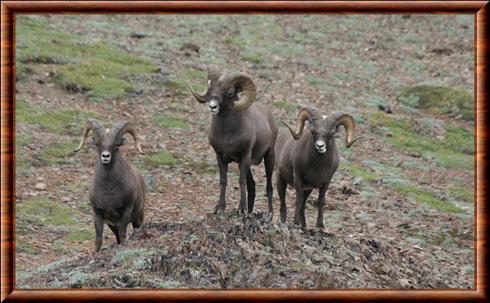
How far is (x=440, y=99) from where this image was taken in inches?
1298

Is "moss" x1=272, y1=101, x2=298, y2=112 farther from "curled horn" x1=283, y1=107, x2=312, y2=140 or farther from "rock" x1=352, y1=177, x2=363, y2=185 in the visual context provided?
"curled horn" x1=283, y1=107, x2=312, y2=140

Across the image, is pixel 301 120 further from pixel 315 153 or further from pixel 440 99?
pixel 440 99

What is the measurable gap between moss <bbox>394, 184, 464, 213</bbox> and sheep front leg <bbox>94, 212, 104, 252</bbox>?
10.5m

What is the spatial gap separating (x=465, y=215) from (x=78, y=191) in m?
9.80

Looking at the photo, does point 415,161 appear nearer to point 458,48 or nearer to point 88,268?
point 458,48

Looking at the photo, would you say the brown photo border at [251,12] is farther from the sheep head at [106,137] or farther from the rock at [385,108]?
the rock at [385,108]

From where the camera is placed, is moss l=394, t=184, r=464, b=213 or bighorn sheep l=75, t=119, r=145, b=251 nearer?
bighorn sheep l=75, t=119, r=145, b=251

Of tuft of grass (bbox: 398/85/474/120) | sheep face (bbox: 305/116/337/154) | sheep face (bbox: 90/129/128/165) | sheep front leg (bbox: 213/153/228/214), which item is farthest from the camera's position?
tuft of grass (bbox: 398/85/474/120)

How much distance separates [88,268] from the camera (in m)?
13.6

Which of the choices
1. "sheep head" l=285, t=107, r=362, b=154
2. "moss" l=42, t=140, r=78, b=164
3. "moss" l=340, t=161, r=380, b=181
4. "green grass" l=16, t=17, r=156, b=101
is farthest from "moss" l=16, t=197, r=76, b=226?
"moss" l=340, t=161, r=380, b=181

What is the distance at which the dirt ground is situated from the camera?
13906 mm

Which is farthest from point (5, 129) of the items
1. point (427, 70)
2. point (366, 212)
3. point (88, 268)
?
point (427, 70)

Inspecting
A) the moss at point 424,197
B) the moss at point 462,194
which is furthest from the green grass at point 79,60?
the moss at point 462,194

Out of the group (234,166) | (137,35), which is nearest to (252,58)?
(137,35)
